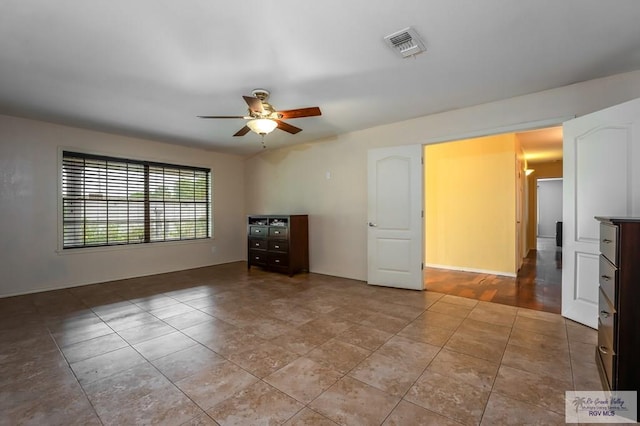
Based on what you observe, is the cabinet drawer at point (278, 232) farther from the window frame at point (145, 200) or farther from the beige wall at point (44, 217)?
the beige wall at point (44, 217)

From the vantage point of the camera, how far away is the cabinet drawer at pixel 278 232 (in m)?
5.03

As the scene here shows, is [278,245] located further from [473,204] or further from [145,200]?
[473,204]

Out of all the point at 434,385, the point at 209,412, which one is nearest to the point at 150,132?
the point at 209,412

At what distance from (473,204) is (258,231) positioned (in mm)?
4071

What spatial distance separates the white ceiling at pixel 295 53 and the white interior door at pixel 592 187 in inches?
21.3

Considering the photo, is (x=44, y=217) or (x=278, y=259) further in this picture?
(x=278, y=259)

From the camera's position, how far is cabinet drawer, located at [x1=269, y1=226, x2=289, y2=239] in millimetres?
5034

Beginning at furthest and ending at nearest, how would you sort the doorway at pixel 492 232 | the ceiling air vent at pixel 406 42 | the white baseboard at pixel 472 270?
1. the white baseboard at pixel 472 270
2. the doorway at pixel 492 232
3. the ceiling air vent at pixel 406 42

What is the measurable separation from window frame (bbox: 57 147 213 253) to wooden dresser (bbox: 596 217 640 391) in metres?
5.94

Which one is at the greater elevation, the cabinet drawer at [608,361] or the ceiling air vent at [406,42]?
the ceiling air vent at [406,42]

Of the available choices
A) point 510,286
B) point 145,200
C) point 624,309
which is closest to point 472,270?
point 510,286

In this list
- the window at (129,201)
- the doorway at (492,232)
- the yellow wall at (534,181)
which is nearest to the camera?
the doorway at (492,232)

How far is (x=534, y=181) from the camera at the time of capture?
8.40 meters

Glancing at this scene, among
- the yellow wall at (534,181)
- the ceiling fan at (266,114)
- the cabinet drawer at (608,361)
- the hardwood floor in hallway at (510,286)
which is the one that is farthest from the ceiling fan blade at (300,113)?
the yellow wall at (534,181)
